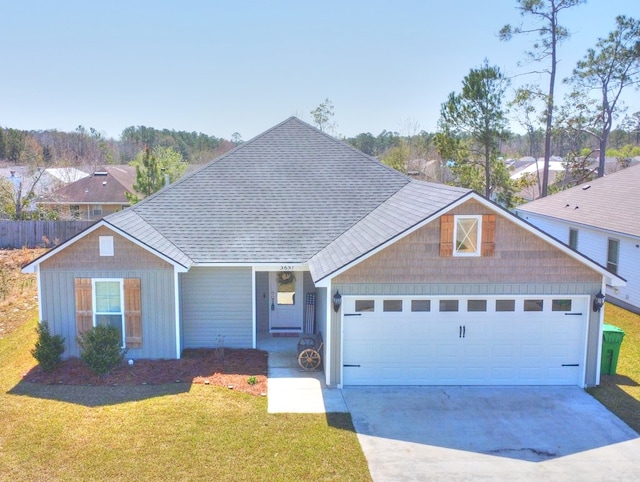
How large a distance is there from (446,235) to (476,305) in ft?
5.83

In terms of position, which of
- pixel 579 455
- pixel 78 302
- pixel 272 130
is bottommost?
pixel 579 455

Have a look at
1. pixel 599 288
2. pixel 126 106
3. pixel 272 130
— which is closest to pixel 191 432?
pixel 599 288

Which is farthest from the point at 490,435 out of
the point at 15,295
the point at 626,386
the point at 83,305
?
the point at 15,295

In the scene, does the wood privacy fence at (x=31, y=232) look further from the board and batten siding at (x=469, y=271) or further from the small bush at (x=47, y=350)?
the board and batten siding at (x=469, y=271)

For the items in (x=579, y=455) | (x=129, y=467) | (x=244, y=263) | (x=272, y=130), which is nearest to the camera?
(x=129, y=467)

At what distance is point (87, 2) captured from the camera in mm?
16312

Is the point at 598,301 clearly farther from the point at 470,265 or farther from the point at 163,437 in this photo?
the point at 163,437

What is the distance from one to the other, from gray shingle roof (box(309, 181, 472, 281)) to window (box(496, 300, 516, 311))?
255 cm

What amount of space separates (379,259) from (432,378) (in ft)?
9.83

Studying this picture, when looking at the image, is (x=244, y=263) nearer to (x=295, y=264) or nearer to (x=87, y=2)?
(x=295, y=264)

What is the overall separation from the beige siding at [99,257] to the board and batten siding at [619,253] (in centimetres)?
1528

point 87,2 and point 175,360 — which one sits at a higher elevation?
point 87,2

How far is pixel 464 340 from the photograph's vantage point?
1141 centimetres

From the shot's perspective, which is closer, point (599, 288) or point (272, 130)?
point (599, 288)
